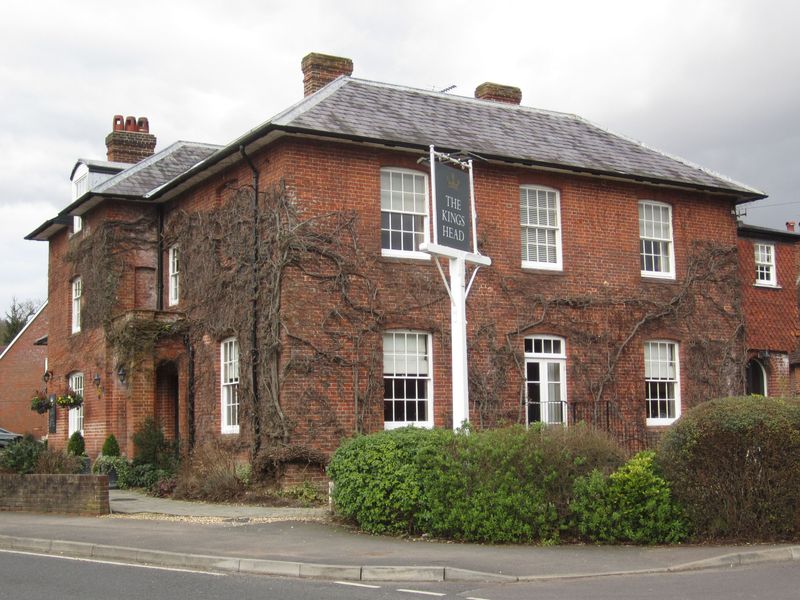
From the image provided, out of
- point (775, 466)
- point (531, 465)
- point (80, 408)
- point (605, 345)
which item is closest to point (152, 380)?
point (80, 408)

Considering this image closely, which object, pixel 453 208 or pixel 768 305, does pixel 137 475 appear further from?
pixel 768 305

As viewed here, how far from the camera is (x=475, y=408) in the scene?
20.2 metres

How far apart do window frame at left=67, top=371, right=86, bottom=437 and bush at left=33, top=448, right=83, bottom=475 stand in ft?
25.0

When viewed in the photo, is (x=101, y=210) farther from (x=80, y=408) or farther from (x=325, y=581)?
(x=325, y=581)

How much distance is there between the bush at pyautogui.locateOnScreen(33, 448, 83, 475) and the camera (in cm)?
1761

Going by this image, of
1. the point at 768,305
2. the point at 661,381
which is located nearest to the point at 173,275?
the point at 661,381

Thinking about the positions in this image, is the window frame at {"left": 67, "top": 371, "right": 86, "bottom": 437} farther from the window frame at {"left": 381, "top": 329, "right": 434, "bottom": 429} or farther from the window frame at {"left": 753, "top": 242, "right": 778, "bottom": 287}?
the window frame at {"left": 753, "top": 242, "right": 778, "bottom": 287}

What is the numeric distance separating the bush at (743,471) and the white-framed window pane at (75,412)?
17.6 m

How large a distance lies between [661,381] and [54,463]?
13078 mm

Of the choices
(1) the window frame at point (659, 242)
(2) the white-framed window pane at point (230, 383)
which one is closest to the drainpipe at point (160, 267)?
(2) the white-framed window pane at point (230, 383)

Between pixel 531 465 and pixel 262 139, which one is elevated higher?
pixel 262 139

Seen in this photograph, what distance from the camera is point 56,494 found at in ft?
55.3

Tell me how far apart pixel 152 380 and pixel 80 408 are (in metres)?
4.10

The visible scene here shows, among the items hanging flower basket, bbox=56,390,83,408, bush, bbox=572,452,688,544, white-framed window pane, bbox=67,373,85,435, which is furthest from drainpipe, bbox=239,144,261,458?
white-framed window pane, bbox=67,373,85,435
